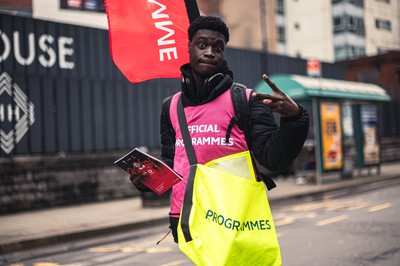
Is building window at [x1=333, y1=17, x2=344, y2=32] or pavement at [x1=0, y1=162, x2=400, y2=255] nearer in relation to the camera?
pavement at [x1=0, y1=162, x2=400, y2=255]

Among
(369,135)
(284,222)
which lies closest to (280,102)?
(284,222)

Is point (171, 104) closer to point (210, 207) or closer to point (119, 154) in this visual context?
point (210, 207)

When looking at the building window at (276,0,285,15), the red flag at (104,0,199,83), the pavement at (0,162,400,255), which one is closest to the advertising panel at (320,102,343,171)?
the pavement at (0,162,400,255)

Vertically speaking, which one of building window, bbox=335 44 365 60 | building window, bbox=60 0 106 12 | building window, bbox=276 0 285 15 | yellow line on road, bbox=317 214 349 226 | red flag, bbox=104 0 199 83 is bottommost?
yellow line on road, bbox=317 214 349 226

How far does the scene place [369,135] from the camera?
56.6 ft

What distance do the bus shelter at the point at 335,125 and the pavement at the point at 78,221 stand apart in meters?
1.67

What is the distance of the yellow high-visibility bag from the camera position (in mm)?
2057

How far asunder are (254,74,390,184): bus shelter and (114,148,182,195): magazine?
39.9 ft

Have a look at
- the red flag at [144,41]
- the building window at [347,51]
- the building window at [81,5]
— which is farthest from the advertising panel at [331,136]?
the building window at [347,51]

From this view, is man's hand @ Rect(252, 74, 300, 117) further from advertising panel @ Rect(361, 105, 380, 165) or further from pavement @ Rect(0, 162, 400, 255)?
advertising panel @ Rect(361, 105, 380, 165)

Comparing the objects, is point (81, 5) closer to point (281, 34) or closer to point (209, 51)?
point (209, 51)

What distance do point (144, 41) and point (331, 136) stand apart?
519 inches

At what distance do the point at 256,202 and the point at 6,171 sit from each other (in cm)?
1004

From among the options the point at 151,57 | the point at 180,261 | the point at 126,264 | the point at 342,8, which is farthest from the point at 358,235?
the point at 342,8
